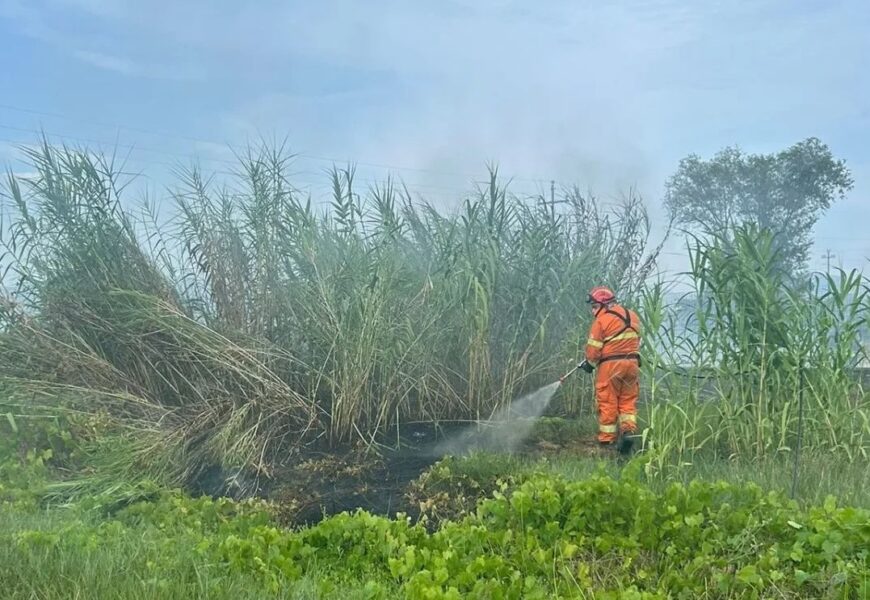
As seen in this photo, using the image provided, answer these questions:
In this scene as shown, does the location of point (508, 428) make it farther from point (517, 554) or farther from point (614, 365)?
point (517, 554)

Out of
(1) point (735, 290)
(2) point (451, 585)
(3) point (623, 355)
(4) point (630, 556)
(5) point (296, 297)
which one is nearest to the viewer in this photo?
(2) point (451, 585)

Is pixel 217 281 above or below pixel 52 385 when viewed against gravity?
above

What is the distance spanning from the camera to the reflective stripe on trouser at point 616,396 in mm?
6375

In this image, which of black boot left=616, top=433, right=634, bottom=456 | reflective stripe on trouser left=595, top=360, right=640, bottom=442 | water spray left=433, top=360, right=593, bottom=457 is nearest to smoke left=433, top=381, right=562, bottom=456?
water spray left=433, top=360, right=593, bottom=457

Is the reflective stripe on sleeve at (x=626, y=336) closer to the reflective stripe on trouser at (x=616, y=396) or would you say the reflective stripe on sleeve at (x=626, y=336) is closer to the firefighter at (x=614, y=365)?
the firefighter at (x=614, y=365)

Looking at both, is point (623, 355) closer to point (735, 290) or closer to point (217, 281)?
point (735, 290)

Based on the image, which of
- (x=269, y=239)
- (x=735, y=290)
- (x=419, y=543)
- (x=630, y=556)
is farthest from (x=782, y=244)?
(x=269, y=239)

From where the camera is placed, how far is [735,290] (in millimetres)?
5637

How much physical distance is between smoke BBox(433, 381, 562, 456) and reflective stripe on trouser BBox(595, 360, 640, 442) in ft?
1.17

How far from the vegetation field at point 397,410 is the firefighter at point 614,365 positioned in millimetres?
286

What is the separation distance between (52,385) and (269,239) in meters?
2.01

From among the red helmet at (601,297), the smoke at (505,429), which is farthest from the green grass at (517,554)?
the red helmet at (601,297)

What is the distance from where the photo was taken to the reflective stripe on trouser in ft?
20.9

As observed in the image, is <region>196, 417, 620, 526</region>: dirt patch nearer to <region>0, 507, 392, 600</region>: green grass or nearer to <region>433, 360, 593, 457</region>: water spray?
<region>433, 360, 593, 457</region>: water spray
